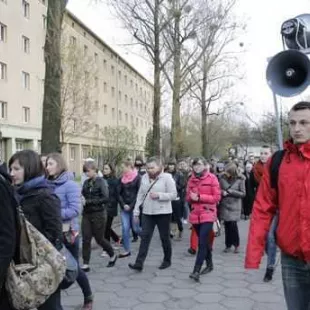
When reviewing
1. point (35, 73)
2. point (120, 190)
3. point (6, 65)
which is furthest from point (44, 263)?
point (35, 73)

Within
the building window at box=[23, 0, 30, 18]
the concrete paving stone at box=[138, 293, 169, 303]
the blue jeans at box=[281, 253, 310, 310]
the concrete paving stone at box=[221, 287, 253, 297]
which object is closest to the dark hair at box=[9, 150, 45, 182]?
the blue jeans at box=[281, 253, 310, 310]

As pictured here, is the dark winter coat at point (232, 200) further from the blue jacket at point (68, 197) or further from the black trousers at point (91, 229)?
the blue jacket at point (68, 197)

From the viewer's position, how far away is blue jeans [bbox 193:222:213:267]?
650 centimetres

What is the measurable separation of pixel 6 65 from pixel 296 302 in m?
35.6

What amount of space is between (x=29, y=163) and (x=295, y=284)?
6.66ft

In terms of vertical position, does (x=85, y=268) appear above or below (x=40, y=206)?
below

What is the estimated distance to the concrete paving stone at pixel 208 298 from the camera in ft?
18.1

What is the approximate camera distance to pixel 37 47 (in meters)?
40.1

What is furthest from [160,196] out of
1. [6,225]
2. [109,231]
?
[6,225]

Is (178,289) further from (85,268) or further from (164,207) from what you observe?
(85,268)

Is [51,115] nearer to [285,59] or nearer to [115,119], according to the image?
[285,59]

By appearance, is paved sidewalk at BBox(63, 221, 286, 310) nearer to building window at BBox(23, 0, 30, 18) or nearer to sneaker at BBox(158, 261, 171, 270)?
sneaker at BBox(158, 261, 171, 270)

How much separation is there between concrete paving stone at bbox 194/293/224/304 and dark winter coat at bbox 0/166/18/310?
10.8 feet

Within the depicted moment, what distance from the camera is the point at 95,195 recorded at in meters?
7.36
